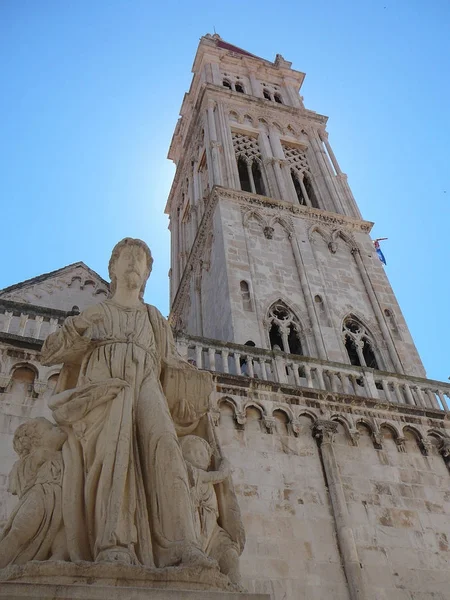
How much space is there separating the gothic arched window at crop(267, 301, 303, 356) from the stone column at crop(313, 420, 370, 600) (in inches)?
221

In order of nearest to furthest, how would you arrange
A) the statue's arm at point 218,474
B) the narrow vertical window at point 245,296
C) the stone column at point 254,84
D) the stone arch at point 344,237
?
the statue's arm at point 218,474 → the narrow vertical window at point 245,296 → the stone arch at point 344,237 → the stone column at point 254,84

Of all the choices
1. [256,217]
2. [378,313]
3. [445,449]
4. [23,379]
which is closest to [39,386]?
[23,379]

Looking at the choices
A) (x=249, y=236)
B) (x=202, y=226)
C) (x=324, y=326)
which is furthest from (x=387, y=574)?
(x=202, y=226)

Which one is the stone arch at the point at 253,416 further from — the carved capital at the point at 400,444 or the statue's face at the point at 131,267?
the statue's face at the point at 131,267

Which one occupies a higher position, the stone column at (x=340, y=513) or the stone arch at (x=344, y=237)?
the stone arch at (x=344, y=237)

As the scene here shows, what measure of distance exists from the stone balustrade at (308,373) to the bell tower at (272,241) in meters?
2.37

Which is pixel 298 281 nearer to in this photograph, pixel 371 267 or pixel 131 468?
pixel 371 267

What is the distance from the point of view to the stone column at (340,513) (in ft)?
27.8

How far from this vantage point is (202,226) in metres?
21.1

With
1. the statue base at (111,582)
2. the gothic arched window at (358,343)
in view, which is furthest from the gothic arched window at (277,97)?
the statue base at (111,582)

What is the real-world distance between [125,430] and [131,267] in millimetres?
1799

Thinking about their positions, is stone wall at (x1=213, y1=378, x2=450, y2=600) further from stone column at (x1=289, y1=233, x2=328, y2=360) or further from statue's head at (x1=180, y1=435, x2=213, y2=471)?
stone column at (x1=289, y1=233, x2=328, y2=360)

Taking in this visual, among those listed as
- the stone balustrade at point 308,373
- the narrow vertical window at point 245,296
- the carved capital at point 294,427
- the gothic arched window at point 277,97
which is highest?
the gothic arched window at point 277,97

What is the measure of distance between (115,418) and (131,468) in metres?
0.37
